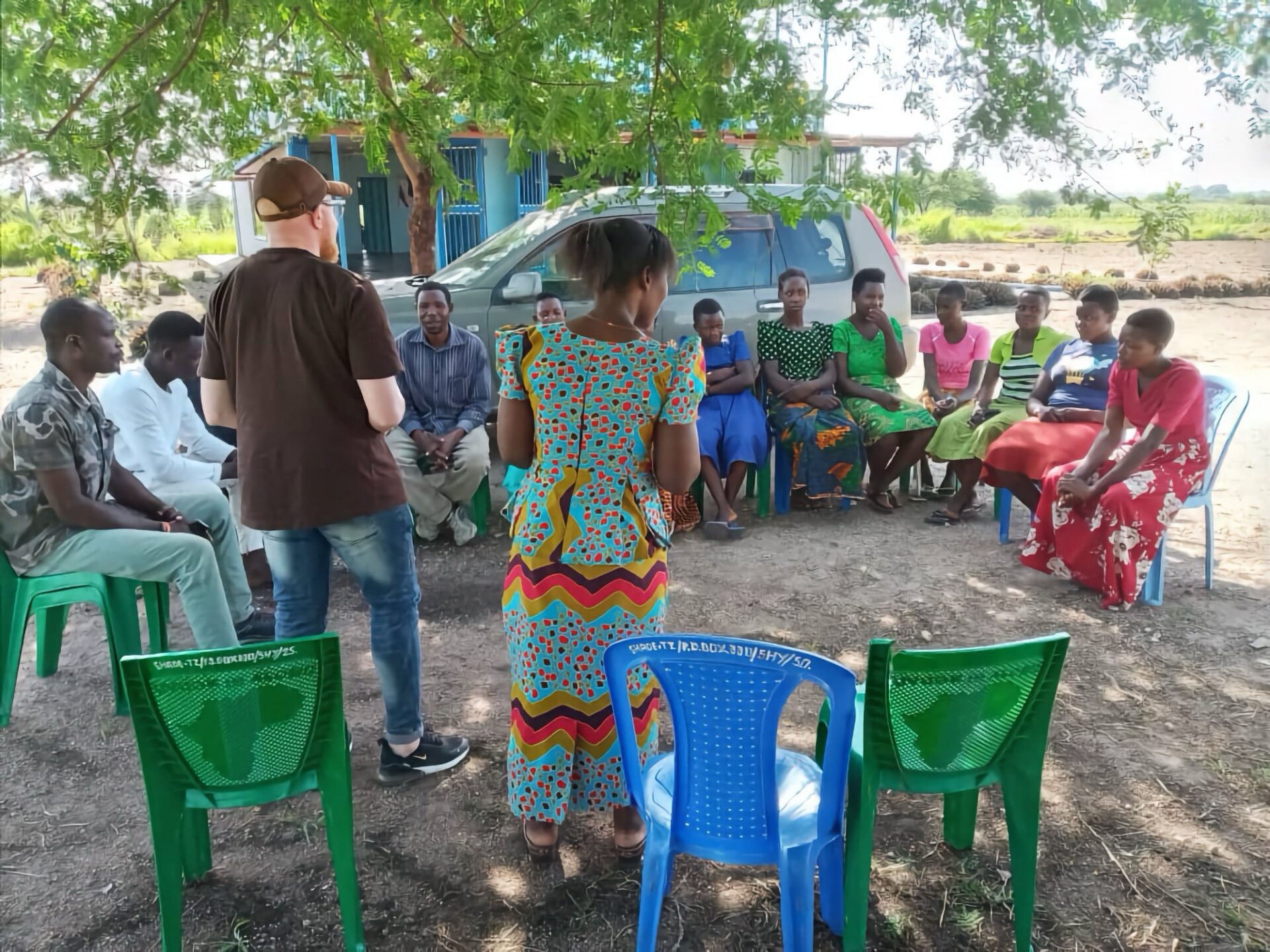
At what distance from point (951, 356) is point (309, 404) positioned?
4734 millimetres

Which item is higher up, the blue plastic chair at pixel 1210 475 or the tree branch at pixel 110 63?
the tree branch at pixel 110 63

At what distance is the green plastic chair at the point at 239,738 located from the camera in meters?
2.03

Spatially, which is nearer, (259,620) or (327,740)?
(327,740)

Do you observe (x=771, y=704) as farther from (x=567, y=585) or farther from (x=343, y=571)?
(x=343, y=571)

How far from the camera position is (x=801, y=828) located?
2.11m

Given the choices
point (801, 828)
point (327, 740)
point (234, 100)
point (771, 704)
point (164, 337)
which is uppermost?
point (234, 100)

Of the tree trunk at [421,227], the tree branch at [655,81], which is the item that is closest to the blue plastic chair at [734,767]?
the tree branch at [655,81]

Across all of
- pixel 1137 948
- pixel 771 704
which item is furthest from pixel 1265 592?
pixel 771 704

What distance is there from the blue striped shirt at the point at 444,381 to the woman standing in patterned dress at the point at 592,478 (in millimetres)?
3153

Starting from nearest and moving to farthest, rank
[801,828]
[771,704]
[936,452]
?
1. [771,704]
2. [801,828]
3. [936,452]

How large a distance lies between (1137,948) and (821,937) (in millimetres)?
773

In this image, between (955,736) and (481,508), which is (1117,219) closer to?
→ (955,736)

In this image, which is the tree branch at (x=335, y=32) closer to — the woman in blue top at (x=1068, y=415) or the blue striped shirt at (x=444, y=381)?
the blue striped shirt at (x=444, y=381)

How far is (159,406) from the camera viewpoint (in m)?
4.14
